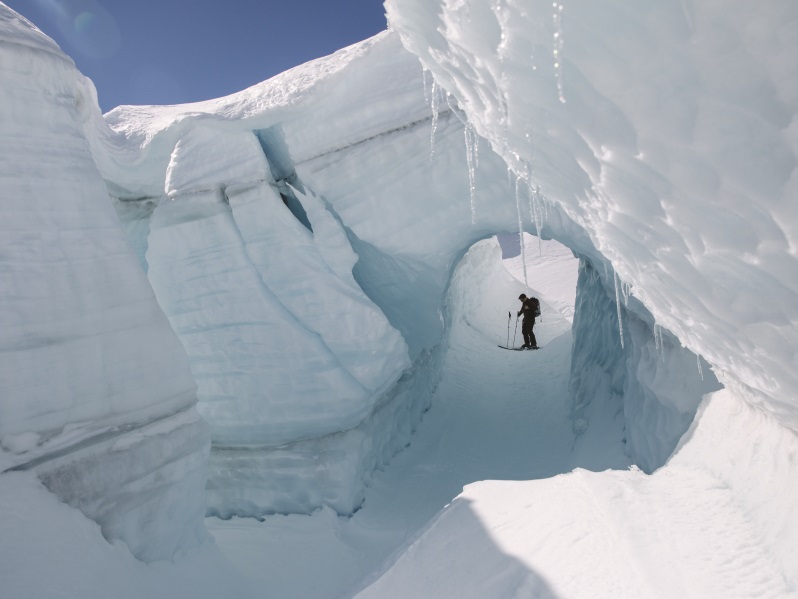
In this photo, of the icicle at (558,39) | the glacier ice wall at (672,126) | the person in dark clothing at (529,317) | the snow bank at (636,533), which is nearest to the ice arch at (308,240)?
the snow bank at (636,533)

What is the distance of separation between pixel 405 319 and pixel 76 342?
3076mm

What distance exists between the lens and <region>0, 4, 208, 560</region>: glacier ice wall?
289 cm

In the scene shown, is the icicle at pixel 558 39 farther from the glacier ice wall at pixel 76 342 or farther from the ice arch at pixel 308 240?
the ice arch at pixel 308 240

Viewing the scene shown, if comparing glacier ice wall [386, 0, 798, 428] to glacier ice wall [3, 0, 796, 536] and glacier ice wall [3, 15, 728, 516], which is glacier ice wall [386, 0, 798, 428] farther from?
glacier ice wall [3, 15, 728, 516]

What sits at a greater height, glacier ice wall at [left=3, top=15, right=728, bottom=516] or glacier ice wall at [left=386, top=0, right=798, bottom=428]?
glacier ice wall at [left=386, top=0, right=798, bottom=428]

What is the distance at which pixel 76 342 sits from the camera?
3.11 meters

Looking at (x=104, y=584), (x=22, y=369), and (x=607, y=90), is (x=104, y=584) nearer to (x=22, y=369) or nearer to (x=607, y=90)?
(x=22, y=369)

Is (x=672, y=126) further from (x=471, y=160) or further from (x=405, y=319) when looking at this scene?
(x=405, y=319)

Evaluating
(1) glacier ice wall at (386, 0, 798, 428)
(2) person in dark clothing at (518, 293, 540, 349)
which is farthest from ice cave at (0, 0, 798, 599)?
(2) person in dark clothing at (518, 293, 540, 349)

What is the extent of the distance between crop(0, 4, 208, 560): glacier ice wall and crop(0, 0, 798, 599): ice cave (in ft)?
0.05

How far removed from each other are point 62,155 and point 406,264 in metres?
2.84

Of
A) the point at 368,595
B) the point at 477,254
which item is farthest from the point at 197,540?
the point at 477,254

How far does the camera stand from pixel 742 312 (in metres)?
1.44

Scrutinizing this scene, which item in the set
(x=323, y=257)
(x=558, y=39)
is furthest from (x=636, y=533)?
(x=323, y=257)
